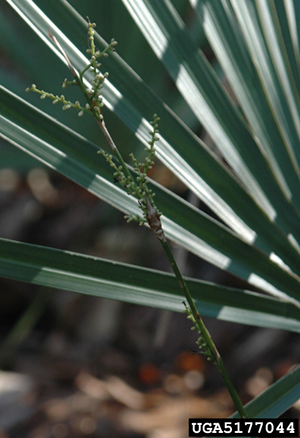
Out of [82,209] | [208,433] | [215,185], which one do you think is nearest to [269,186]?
[215,185]

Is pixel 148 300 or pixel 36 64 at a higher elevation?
pixel 36 64

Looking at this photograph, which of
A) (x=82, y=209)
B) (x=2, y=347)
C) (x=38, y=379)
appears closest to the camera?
(x=38, y=379)

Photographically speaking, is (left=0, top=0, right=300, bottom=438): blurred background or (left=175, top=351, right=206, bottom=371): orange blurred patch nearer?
(left=0, top=0, right=300, bottom=438): blurred background

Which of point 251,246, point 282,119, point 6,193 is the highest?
point 282,119

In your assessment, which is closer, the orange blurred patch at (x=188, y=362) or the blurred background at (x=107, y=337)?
the blurred background at (x=107, y=337)

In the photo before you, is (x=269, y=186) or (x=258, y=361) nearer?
(x=269, y=186)

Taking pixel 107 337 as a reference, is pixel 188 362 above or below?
above

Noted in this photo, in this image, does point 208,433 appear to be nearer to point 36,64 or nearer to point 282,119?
point 282,119

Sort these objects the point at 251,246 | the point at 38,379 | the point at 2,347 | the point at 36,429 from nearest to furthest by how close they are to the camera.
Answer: the point at 251,246
the point at 36,429
the point at 38,379
the point at 2,347
